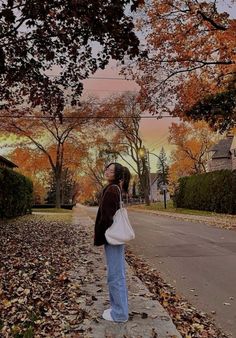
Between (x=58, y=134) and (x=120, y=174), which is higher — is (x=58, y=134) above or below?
above

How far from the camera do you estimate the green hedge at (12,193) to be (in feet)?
72.9

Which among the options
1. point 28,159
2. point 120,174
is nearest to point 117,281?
point 120,174

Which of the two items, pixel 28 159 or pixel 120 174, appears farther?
pixel 28 159

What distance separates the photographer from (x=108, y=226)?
5.33m

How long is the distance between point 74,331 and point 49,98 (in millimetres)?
7167

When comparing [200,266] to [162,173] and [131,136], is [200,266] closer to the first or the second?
[131,136]

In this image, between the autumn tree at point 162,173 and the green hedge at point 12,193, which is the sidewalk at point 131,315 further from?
the autumn tree at point 162,173

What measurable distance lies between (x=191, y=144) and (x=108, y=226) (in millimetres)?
64396

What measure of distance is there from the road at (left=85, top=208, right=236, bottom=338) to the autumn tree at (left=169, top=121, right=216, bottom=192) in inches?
1979

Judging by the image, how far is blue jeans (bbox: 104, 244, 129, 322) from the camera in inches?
213

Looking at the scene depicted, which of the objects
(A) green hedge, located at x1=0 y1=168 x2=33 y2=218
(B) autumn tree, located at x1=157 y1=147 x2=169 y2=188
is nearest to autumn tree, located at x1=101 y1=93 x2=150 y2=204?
(B) autumn tree, located at x1=157 y1=147 x2=169 y2=188

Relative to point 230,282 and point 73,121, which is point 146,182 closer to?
point 73,121

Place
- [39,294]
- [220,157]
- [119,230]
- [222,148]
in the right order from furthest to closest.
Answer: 1. [222,148]
2. [220,157]
3. [39,294]
4. [119,230]

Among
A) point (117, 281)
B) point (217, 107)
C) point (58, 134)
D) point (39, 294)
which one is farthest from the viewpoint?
point (58, 134)
